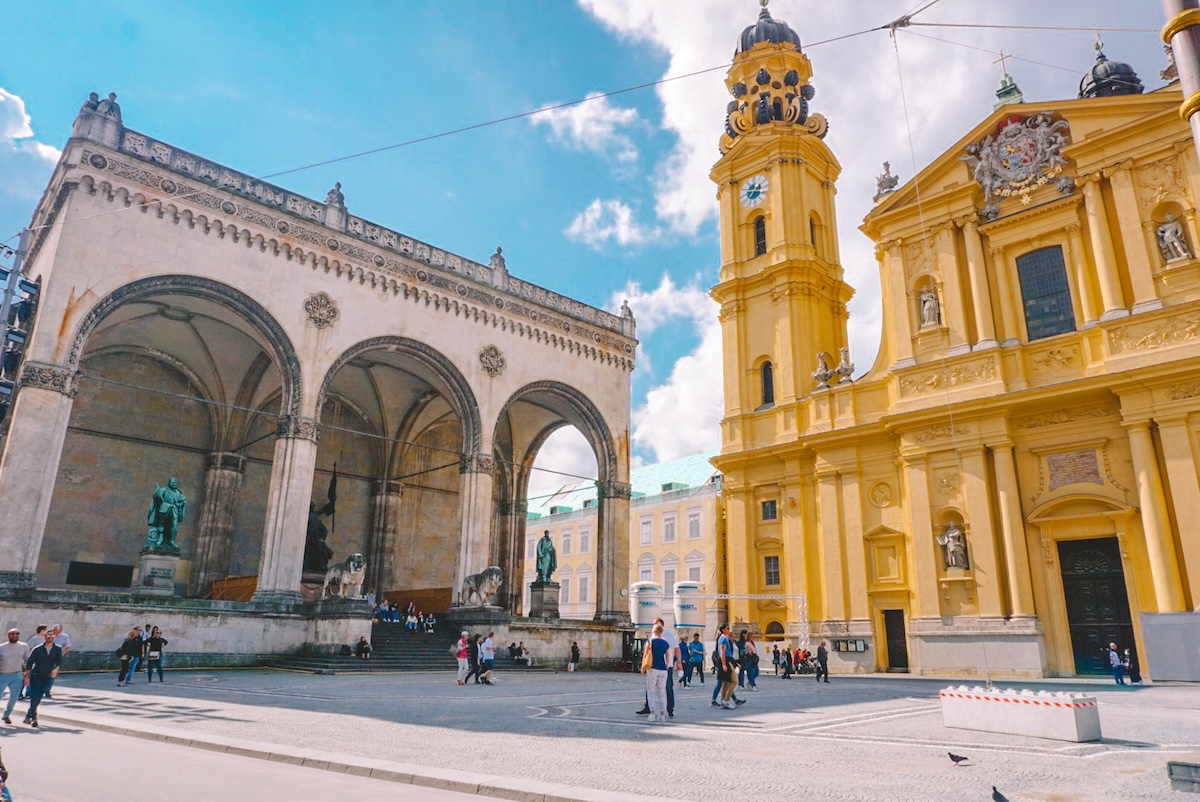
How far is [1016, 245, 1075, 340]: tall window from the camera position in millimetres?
24094

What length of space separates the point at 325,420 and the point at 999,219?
26711mm

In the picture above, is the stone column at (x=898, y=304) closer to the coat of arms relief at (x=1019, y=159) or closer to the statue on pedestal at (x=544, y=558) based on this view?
the coat of arms relief at (x=1019, y=159)

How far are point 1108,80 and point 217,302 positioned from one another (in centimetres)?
3193

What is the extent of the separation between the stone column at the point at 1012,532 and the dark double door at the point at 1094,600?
1097 millimetres

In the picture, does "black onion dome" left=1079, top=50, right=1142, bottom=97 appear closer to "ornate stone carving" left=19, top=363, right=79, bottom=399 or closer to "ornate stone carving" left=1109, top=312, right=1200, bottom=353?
"ornate stone carving" left=1109, top=312, right=1200, bottom=353

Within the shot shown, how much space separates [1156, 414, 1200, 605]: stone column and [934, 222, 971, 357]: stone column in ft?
19.7

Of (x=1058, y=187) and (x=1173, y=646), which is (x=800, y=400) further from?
(x=1173, y=646)

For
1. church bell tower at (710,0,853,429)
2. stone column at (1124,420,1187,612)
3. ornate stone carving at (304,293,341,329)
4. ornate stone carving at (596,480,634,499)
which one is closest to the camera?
stone column at (1124,420,1187,612)

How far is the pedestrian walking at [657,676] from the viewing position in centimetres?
1018

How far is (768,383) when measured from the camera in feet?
106

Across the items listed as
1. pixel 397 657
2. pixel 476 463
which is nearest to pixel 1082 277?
pixel 476 463

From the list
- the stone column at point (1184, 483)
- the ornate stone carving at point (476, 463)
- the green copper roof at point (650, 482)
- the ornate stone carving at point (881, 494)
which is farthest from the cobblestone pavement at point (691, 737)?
the green copper roof at point (650, 482)

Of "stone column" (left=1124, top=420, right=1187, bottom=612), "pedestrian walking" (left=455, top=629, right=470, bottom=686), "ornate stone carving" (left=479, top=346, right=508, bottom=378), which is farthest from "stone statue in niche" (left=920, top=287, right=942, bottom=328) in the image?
"pedestrian walking" (left=455, top=629, right=470, bottom=686)

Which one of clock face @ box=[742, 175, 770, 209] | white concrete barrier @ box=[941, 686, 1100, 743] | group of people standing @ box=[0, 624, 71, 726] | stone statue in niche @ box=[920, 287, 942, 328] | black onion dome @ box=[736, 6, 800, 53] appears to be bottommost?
white concrete barrier @ box=[941, 686, 1100, 743]
